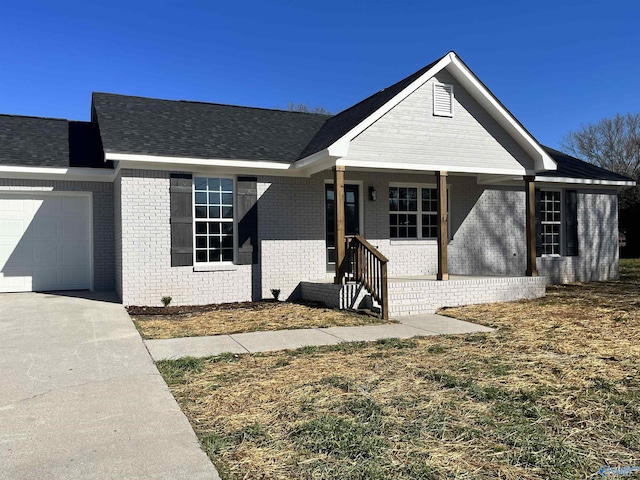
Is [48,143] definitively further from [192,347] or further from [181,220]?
[192,347]

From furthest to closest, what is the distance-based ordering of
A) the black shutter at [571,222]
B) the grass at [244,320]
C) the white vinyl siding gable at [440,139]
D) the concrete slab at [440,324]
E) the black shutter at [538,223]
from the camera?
1. the black shutter at [571,222]
2. the black shutter at [538,223]
3. the white vinyl siding gable at [440,139]
4. the concrete slab at [440,324]
5. the grass at [244,320]

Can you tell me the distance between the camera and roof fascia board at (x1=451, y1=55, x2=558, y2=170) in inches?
427

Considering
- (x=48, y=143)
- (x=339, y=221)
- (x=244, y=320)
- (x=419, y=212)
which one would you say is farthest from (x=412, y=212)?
(x=48, y=143)

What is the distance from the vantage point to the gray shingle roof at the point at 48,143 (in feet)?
35.8

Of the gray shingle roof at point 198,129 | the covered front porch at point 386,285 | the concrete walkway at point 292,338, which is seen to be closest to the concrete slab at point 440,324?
the concrete walkway at point 292,338

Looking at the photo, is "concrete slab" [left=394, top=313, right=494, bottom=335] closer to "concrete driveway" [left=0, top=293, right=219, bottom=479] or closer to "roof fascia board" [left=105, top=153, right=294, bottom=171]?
"roof fascia board" [left=105, top=153, right=294, bottom=171]

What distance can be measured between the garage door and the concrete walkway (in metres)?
5.81

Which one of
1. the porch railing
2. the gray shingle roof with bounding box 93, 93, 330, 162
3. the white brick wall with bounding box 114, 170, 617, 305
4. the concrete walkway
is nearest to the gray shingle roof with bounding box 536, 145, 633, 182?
the white brick wall with bounding box 114, 170, 617, 305

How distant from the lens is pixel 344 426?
150 inches

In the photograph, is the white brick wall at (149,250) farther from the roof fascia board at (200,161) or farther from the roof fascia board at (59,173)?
the roof fascia board at (59,173)

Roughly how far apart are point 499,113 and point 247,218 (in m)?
5.94

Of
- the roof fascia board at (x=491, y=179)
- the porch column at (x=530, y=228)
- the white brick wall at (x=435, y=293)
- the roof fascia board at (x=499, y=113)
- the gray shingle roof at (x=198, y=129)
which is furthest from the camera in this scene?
the roof fascia board at (x=491, y=179)

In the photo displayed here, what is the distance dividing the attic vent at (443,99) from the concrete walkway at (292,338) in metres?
4.64

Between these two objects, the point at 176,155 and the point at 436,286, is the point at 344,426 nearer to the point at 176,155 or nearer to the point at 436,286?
the point at 436,286
